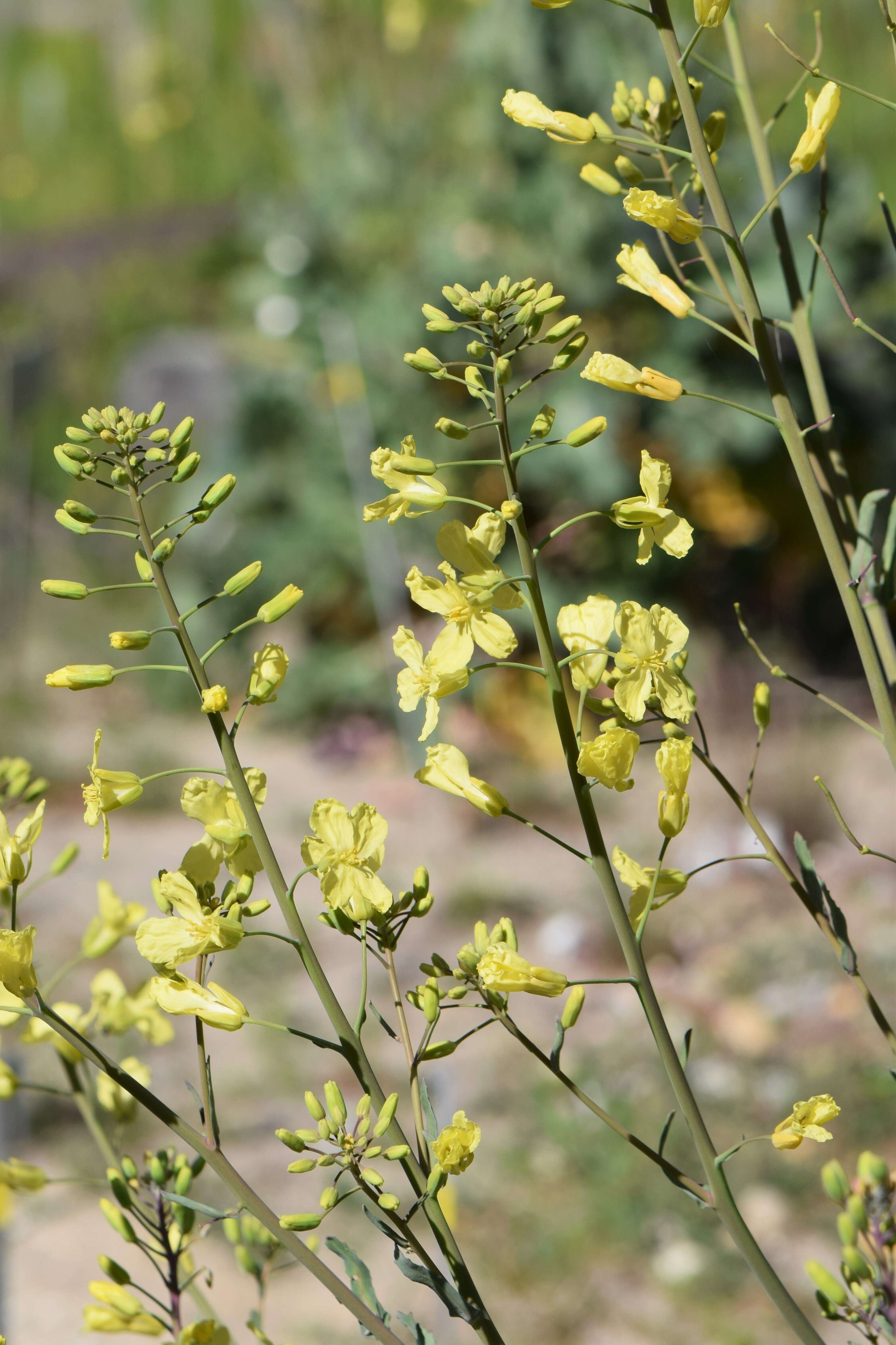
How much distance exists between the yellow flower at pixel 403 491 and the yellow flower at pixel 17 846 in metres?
0.20

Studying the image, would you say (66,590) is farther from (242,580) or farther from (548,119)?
(548,119)

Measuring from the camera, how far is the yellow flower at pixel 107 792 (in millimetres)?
511

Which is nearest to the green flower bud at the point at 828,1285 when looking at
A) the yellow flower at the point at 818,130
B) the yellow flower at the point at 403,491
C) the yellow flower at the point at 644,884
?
the yellow flower at the point at 644,884

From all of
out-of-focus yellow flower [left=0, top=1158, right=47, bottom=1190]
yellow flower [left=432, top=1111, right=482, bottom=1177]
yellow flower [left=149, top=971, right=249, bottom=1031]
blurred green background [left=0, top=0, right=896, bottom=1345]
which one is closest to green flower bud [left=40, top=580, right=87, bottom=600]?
yellow flower [left=149, top=971, right=249, bottom=1031]

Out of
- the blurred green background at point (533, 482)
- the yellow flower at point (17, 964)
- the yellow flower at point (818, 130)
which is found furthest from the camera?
the blurred green background at point (533, 482)

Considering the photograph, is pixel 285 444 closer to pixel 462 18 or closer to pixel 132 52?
pixel 462 18

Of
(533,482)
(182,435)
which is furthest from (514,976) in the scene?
(533,482)

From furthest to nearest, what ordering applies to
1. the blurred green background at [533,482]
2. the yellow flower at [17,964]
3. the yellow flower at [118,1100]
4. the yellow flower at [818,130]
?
the blurred green background at [533,482]
the yellow flower at [118,1100]
the yellow flower at [818,130]
the yellow flower at [17,964]

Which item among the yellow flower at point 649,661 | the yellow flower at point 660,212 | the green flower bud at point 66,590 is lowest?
the green flower bud at point 66,590

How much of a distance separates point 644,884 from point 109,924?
0.36m

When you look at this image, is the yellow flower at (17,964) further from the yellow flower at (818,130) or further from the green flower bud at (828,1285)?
the yellow flower at (818,130)

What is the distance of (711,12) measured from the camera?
536 millimetres

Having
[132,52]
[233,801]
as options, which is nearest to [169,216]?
[132,52]

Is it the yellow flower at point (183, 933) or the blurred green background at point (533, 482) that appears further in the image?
the blurred green background at point (533, 482)
